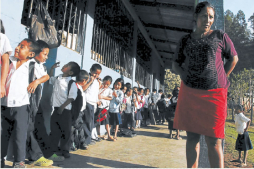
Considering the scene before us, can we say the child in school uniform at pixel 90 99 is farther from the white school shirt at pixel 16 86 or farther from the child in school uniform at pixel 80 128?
the white school shirt at pixel 16 86

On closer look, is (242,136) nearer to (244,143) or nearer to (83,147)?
(244,143)

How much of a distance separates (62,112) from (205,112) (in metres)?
2.27

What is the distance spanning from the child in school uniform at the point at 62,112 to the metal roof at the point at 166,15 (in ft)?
15.1

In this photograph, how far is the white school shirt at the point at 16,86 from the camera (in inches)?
91.0

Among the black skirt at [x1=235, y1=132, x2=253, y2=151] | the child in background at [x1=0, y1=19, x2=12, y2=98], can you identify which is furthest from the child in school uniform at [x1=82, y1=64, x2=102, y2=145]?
the black skirt at [x1=235, y1=132, x2=253, y2=151]

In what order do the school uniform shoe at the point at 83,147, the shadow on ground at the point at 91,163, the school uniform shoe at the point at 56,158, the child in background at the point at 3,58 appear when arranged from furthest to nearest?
the school uniform shoe at the point at 83,147 < the school uniform shoe at the point at 56,158 < the shadow on ground at the point at 91,163 < the child in background at the point at 3,58

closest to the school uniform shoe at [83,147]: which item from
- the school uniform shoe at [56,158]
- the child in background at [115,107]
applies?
the school uniform shoe at [56,158]

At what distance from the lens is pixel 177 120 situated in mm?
1965

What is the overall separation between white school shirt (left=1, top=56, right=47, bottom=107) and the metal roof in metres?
5.23

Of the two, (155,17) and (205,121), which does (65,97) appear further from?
(155,17)

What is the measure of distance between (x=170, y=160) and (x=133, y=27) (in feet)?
21.5

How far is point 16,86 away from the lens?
2.34 meters

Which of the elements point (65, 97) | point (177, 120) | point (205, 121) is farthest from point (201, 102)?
point (65, 97)

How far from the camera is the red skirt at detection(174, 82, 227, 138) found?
5.77 ft
